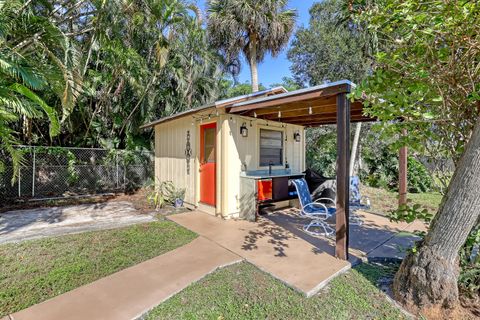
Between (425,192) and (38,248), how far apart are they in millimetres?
12187

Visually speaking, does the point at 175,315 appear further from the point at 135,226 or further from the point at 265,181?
the point at 265,181

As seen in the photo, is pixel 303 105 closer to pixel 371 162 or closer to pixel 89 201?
pixel 89 201

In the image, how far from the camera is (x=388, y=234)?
15.3 ft

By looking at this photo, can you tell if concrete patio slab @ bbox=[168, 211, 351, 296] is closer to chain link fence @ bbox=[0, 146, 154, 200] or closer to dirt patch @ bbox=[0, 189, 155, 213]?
dirt patch @ bbox=[0, 189, 155, 213]

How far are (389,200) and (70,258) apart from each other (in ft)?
28.2

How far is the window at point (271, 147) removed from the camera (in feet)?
22.1

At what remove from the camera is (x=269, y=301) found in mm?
2639

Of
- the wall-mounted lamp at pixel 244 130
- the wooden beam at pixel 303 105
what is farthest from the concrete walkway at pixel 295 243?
the wooden beam at pixel 303 105

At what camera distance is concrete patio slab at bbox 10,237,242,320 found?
242cm

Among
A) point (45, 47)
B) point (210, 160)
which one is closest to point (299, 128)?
point (210, 160)

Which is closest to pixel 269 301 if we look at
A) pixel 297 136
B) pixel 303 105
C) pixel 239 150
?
pixel 303 105

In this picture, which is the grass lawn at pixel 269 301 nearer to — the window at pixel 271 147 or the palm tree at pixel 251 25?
the window at pixel 271 147

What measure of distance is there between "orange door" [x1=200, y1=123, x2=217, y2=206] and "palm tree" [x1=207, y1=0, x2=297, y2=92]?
6.45 m

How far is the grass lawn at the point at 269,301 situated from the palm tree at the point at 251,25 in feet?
33.5
